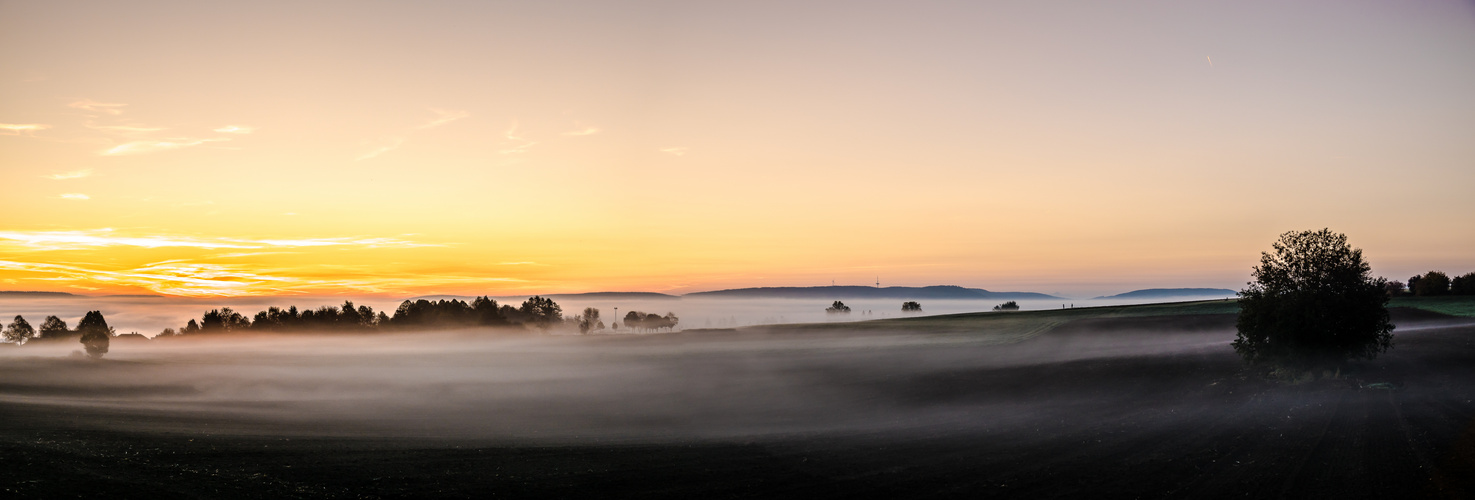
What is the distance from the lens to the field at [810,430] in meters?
18.0

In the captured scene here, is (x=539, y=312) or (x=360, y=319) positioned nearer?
(x=360, y=319)

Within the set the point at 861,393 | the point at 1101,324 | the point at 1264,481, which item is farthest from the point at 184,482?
the point at 1101,324

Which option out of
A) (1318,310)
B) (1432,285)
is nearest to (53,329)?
(1318,310)

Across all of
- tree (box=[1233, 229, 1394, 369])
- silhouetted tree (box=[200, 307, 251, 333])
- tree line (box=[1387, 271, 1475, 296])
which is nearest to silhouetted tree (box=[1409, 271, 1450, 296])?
tree line (box=[1387, 271, 1475, 296])

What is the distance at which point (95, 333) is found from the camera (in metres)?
81.8

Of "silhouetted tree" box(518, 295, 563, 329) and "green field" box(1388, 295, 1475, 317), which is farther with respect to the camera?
"silhouetted tree" box(518, 295, 563, 329)

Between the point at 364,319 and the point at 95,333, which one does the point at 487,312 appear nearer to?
the point at 364,319

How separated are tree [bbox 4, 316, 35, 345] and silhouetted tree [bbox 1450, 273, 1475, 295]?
20360 cm

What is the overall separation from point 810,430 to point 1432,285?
103063mm

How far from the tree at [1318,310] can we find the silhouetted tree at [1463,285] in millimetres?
71637

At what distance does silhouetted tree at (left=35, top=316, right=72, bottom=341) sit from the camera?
11675 centimetres

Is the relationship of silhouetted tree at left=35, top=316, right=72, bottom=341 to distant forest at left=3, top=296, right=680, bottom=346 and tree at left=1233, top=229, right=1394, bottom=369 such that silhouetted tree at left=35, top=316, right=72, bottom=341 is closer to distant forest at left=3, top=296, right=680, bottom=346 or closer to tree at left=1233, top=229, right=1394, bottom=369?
distant forest at left=3, top=296, right=680, bottom=346

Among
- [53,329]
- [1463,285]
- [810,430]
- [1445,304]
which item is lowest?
[810,430]

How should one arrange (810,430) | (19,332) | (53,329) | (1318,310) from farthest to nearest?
1. (53,329)
2. (19,332)
3. (1318,310)
4. (810,430)
